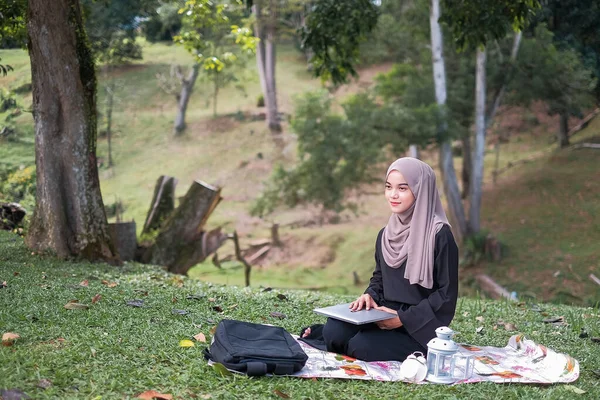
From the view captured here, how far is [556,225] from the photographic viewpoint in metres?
17.7

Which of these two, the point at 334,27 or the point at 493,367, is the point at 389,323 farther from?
the point at 334,27

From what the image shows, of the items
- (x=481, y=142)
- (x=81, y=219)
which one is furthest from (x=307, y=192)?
(x=81, y=219)

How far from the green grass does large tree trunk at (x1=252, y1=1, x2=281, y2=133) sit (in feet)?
61.3

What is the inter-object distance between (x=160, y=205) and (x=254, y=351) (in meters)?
6.82

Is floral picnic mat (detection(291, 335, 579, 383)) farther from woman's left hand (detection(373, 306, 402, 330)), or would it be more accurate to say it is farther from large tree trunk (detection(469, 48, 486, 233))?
large tree trunk (detection(469, 48, 486, 233))

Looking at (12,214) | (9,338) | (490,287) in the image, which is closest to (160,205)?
(12,214)

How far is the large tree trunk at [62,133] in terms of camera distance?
22.9 feet

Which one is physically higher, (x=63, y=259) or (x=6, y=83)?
(x=6, y=83)

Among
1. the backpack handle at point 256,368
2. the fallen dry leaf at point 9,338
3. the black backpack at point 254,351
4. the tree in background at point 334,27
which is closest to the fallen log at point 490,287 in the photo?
the tree in background at point 334,27

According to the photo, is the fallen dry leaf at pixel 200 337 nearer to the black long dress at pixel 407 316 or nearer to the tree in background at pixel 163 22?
the black long dress at pixel 407 316

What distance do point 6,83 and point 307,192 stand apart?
27.1 ft

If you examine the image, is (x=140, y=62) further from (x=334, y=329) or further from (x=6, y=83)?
(x=334, y=329)

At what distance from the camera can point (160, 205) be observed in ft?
32.6

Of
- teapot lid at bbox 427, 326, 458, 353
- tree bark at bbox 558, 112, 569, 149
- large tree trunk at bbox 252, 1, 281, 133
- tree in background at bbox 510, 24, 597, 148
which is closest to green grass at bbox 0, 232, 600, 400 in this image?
teapot lid at bbox 427, 326, 458, 353
